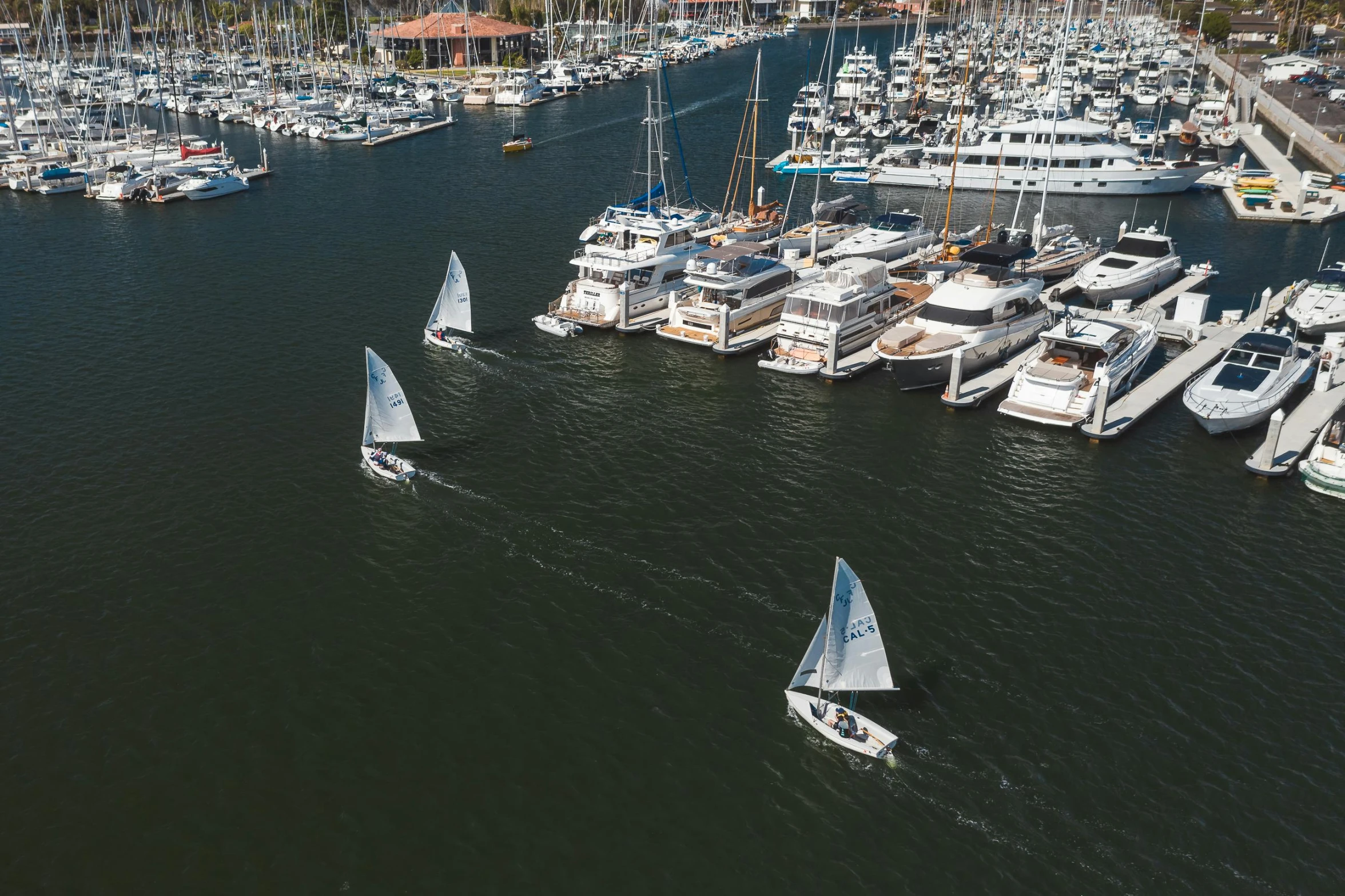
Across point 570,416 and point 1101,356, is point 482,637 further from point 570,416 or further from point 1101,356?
point 1101,356

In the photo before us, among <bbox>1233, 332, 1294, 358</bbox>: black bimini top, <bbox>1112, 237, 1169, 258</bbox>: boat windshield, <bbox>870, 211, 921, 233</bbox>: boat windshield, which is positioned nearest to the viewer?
<bbox>1233, 332, 1294, 358</bbox>: black bimini top

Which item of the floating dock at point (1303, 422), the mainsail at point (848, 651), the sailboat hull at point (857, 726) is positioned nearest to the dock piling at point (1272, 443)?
the floating dock at point (1303, 422)

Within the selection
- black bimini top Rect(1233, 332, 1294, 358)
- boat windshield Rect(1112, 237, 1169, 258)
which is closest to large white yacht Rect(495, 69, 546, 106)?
boat windshield Rect(1112, 237, 1169, 258)

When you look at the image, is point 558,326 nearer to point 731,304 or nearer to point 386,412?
point 731,304

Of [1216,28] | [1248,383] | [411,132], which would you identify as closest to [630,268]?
[1248,383]

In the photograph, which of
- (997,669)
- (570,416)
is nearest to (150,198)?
(570,416)

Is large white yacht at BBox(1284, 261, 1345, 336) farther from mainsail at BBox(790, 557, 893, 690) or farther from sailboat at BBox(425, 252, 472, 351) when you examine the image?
sailboat at BBox(425, 252, 472, 351)
